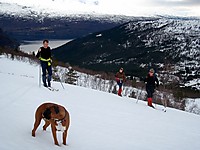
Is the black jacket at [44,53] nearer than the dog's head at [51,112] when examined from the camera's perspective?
No

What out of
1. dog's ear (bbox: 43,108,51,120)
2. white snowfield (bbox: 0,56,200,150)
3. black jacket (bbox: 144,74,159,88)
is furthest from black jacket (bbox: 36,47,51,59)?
dog's ear (bbox: 43,108,51,120)

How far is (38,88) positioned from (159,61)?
151 metres

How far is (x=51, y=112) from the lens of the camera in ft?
15.3

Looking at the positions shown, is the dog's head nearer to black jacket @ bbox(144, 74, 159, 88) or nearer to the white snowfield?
the white snowfield

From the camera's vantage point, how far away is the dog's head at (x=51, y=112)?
4.66m

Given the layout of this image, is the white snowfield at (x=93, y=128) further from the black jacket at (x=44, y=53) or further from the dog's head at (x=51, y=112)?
the black jacket at (x=44, y=53)

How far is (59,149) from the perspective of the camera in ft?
16.3

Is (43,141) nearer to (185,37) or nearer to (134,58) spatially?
(134,58)

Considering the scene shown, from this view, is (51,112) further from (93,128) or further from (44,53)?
(44,53)

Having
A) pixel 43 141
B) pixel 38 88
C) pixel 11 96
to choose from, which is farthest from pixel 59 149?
pixel 38 88

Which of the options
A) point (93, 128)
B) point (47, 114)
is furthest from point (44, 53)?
point (47, 114)

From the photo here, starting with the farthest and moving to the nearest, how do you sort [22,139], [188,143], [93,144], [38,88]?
[38,88], [188,143], [93,144], [22,139]

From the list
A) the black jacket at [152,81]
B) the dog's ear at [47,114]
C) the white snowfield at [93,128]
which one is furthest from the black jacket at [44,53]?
the dog's ear at [47,114]

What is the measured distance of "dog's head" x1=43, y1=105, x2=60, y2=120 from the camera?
4.66 m
